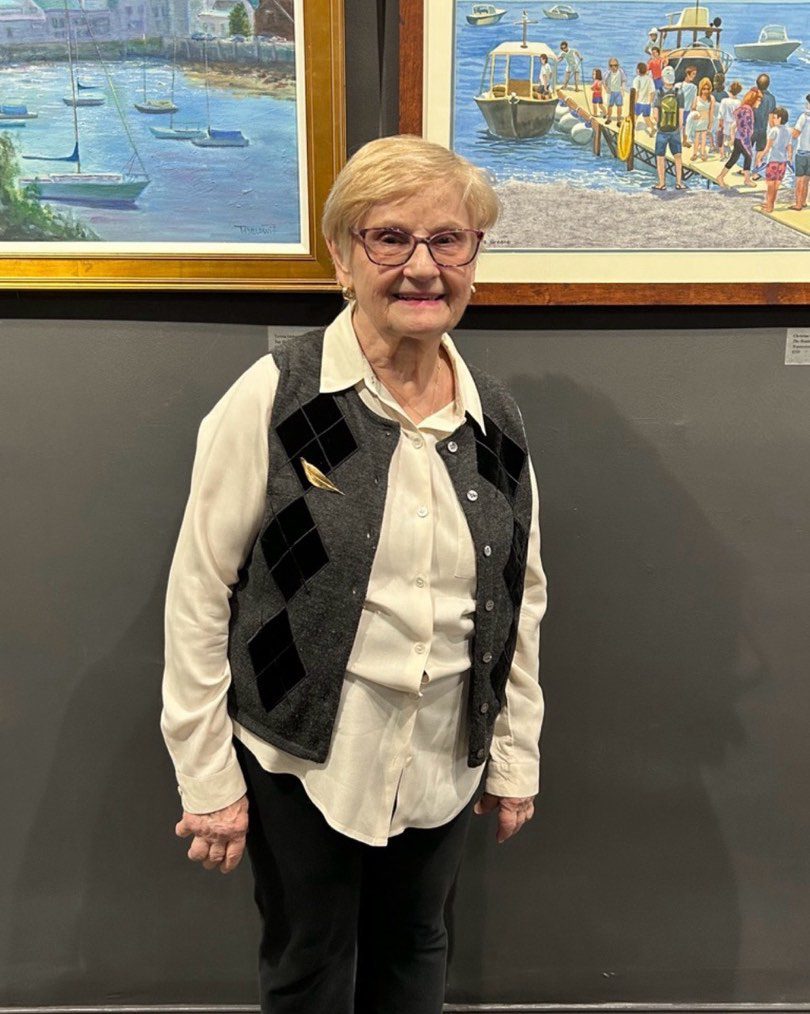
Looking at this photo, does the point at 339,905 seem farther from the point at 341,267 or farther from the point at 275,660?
the point at 341,267

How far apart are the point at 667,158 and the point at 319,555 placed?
2.53 ft

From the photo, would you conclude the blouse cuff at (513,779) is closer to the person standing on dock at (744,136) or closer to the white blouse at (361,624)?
the white blouse at (361,624)

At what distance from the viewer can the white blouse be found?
953 millimetres

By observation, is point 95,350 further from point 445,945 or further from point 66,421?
point 445,945

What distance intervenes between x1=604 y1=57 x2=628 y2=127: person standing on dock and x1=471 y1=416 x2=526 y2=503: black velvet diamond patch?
19.9 inches

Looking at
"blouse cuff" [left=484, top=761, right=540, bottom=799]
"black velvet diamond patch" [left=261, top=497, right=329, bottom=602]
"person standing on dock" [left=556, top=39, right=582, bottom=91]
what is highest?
"person standing on dock" [left=556, top=39, right=582, bottom=91]

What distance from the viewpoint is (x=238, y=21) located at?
3.65 feet

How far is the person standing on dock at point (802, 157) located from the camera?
119 centimetres

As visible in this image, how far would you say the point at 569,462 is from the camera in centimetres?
134

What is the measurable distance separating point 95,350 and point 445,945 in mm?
1028

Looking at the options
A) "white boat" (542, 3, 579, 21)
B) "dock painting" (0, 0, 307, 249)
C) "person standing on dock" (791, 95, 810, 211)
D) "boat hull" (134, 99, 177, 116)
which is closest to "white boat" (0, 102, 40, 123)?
"dock painting" (0, 0, 307, 249)

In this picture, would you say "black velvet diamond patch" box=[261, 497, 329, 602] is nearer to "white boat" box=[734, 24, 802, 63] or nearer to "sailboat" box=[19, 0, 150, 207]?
"sailboat" box=[19, 0, 150, 207]

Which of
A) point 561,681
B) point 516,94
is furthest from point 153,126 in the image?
point 561,681

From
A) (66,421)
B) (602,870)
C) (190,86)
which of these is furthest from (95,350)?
(602,870)
